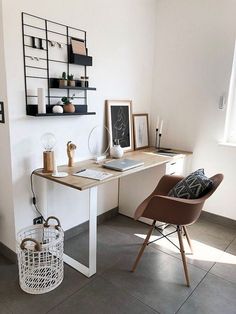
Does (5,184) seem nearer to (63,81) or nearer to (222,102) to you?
(63,81)

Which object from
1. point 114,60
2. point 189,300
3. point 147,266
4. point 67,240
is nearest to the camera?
point 189,300

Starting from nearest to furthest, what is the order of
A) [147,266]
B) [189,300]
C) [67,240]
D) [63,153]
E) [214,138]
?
[189,300] → [147,266] → [63,153] → [67,240] → [214,138]

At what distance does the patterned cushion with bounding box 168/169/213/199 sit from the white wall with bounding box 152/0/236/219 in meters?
0.95

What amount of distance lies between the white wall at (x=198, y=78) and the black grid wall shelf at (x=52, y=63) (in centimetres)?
120

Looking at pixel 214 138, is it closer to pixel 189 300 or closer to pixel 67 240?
pixel 189 300

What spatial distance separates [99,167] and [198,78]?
1.57 m

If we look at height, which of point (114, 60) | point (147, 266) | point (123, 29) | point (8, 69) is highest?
point (123, 29)

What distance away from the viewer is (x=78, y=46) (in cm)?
229

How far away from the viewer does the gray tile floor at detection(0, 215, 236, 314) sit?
5.78ft

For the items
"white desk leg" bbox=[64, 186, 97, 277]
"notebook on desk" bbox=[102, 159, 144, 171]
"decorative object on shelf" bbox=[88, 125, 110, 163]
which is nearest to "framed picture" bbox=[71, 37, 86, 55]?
"decorative object on shelf" bbox=[88, 125, 110, 163]

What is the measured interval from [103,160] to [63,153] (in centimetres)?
43

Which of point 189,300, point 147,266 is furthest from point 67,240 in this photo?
point 189,300

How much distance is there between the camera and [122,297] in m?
1.85

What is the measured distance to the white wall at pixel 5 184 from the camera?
192 cm
